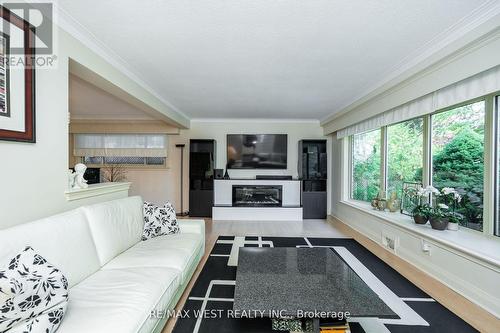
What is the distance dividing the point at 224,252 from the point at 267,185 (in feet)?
8.64

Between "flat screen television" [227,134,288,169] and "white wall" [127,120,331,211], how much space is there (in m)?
0.15

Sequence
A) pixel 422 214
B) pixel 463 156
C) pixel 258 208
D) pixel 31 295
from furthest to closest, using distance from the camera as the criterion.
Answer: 1. pixel 258 208
2. pixel 422 214
3. pixel 463 156
4. pixel 31 295

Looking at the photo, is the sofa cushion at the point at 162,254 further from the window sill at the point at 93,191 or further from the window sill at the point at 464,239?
the window sill at the point at 464,239

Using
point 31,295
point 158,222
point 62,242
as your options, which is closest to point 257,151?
point 158,222

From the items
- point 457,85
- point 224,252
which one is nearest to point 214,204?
point 224,252

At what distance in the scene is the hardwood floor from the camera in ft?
6.17

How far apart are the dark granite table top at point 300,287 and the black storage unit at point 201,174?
3.38 meters

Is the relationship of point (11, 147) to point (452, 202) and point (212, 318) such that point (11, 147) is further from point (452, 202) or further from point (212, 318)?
point (452, 202)

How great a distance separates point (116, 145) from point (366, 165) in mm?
5926

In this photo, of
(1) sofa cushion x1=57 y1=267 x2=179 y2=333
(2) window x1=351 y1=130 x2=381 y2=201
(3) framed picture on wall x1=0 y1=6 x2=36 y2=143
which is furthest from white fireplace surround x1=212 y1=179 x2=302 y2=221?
(3) framed picture on wall x1=0 y1=6 x2=36 y2=143

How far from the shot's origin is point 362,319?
6.13 feet

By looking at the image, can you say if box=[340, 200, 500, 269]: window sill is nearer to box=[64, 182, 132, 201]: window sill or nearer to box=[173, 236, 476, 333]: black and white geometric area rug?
box=[173, 236, 476, 333]: black and white geometric area rug

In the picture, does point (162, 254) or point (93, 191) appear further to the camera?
point (93, 191)

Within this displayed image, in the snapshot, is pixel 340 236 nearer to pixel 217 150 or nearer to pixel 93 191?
pixel 217 150
